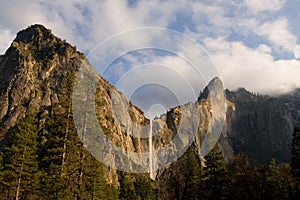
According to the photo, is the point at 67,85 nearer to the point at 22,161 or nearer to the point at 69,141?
the point at 69,141

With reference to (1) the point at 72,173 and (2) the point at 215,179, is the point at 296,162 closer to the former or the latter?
(2) the point at 215,179

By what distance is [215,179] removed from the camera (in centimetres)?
4638

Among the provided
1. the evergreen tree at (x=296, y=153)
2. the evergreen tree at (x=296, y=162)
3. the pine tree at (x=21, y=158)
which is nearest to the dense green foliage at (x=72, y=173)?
the pine tree at (x=21, y=158)

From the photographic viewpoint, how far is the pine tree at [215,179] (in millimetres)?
45438

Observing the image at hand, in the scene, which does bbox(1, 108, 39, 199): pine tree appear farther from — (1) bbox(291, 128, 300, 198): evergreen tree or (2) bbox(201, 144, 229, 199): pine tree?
(1) bbox(291, 128, 300, 198): evergreen tree

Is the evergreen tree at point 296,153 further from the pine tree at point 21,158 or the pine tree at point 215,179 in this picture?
the pine tree at point 21,158

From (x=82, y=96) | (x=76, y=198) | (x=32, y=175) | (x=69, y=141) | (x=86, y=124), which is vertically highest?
(x=82, y=96)

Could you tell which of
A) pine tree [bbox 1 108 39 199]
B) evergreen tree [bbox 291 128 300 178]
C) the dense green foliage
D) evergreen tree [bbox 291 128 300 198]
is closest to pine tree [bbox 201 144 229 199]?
the dense green foliage

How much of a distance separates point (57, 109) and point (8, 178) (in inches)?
374

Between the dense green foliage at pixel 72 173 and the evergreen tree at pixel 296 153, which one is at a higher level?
the evergreen tree at pixel 296 153

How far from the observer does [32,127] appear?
129ft

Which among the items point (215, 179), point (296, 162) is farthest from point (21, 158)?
point (296, 162)

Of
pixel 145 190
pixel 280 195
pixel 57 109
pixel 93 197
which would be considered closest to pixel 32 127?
pixel 57 109

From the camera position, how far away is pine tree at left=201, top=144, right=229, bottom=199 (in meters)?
45.4
